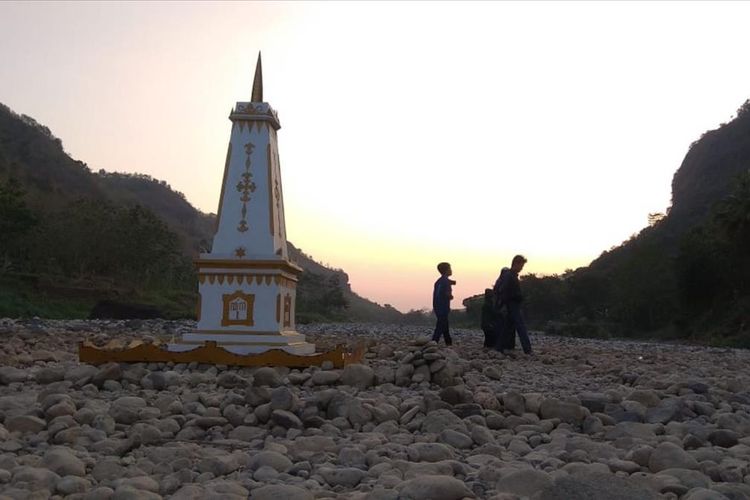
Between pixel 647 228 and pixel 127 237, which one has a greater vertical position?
pixel 647 228

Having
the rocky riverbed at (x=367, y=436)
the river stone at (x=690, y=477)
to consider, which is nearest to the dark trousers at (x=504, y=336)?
the rocky riverbed at (x=367, y=436)

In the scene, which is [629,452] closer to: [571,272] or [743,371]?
[743,371]

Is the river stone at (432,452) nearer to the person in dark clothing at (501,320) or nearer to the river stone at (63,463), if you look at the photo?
the river stone at (63,463)

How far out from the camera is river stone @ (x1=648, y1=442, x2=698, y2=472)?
440cm

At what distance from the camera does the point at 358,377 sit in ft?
24.6

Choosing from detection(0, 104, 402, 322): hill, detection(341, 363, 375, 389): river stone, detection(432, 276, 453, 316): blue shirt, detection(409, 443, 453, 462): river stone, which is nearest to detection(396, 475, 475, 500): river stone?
detection(409, 443, 453, 462): river stone

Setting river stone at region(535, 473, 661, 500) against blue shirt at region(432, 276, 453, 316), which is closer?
river stone at region(535, 473, 661, 500)

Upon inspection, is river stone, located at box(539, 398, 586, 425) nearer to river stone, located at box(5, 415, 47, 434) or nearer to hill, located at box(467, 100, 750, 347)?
river stone, located at box(5, 415, 47, 434)

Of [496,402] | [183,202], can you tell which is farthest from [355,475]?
[183,202]

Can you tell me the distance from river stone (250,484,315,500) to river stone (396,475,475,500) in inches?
19.1

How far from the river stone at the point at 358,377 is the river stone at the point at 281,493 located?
11.7ft

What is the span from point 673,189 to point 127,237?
54.5 meters

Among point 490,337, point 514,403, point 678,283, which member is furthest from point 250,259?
point 678,283

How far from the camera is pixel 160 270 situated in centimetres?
4628
